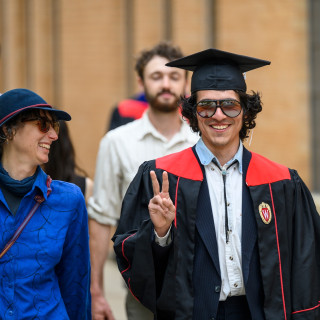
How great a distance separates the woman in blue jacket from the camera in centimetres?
347

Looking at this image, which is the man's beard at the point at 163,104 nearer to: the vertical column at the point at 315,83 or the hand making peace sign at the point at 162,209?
the hand making peace sign at the point at 162,209

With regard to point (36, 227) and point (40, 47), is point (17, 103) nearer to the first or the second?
point (36, 227)

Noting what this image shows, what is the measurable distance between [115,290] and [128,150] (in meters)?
4.48

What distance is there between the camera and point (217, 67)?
3889 mm

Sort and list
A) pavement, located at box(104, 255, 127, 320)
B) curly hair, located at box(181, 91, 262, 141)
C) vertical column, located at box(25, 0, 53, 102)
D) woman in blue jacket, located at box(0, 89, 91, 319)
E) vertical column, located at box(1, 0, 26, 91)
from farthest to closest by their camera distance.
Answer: vertical column, located at box(1, 0, 26, 91)
vertical column, located at box(25, 0, 53, 102)
pavement, located at box(104, 255, 127, 320)
curly hair, located at box(181, 91, 262, 141)
woman in blue jacket, located at box(0, 89, 91, 319)

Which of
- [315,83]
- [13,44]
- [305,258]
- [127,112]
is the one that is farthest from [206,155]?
[13,44]

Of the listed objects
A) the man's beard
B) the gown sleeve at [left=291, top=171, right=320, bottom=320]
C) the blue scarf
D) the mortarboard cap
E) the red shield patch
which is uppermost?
the mortarboard cap

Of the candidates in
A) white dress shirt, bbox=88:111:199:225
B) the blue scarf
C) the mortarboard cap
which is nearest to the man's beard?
white dress shirt, bbox=88:111:199:225

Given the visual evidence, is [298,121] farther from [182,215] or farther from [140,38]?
[182,215]

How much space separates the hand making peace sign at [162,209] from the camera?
352cm

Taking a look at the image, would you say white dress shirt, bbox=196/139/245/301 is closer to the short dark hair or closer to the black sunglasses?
the black sunglasses

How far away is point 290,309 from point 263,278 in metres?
0.24

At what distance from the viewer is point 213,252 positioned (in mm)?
3586

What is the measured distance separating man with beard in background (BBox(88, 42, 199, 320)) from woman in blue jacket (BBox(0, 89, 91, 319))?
4.21ft
